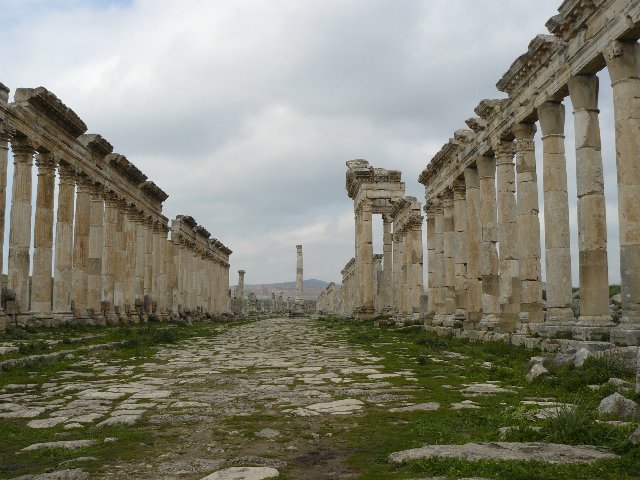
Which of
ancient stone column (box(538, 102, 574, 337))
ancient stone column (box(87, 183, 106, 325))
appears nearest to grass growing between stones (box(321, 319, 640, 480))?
ancient stone column (box(538, 102, 574, 337))

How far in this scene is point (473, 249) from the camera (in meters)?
20.0

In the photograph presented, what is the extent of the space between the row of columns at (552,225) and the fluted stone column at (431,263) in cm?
237

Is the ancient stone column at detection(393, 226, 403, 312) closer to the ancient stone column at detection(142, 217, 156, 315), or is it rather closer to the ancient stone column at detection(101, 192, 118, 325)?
the ancient stone column at detection(142, 217, 156, 315)

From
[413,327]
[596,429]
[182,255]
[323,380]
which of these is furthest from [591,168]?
[182,255]

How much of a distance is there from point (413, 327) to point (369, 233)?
1152 cm

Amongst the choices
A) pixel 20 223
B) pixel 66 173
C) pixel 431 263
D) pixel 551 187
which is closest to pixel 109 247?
pixel 66 173

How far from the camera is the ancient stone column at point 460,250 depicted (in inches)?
844

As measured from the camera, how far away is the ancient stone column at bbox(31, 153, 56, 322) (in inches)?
821

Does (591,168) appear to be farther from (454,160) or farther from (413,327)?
(413,327)

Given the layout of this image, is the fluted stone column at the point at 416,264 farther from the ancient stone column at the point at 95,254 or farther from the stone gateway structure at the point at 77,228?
the ancient stone column at the point at 95,254

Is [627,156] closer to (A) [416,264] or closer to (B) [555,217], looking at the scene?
(B) [555,217]

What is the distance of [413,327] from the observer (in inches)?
961

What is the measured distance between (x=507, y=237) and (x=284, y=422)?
12500mm

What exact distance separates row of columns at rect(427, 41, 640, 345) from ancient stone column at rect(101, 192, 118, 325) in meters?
16.0
